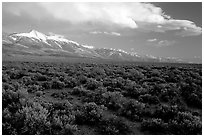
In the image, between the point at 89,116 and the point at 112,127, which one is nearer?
the point at 112,127

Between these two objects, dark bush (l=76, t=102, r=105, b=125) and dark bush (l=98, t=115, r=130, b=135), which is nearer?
dark bush (l=98, t=115, r=130, b=135)

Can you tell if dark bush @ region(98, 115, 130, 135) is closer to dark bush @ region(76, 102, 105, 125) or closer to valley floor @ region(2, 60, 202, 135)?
valley floor @ region(2, 60, 202, 135)

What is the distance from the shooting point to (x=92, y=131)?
28.6 ft

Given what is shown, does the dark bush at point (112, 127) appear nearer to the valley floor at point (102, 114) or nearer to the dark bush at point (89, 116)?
the valley floor at point (102, 114)

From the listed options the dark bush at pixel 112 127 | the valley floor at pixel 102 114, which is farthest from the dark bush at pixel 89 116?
the dark bush at pixel 112 127

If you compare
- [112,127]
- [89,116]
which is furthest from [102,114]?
[112,127]

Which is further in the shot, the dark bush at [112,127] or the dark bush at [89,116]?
the dark bush at [89,116]

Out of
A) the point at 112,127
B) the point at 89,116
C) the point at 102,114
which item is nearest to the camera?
the point at 112,127

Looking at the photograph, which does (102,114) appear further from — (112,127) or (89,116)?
(112,127)

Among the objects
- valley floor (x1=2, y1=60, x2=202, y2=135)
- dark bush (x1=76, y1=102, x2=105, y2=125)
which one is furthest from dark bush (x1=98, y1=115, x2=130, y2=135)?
dark bush (x1=76, y1=102, x2=105, y2=125)

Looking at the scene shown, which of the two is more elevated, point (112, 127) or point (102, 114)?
point (102, 114)

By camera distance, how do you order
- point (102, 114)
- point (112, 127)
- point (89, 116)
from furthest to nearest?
point (102, 114), point (89, 116), point (112, 127)

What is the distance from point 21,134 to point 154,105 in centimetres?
677

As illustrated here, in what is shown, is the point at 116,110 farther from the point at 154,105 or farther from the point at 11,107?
the point at 11,107
